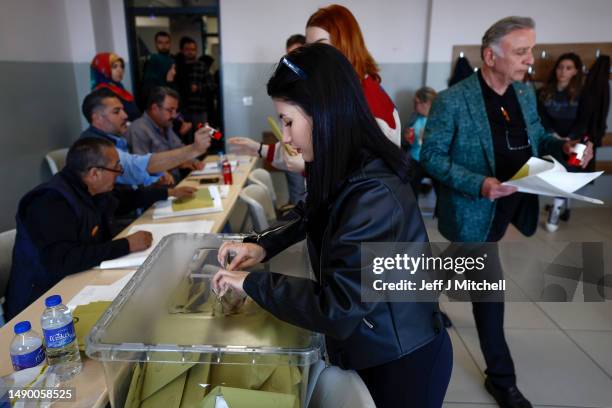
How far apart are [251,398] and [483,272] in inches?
52.4

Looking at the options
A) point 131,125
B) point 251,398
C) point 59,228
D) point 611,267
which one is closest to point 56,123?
point 131,125

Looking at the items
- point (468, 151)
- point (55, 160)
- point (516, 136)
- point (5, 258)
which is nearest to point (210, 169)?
point (55, 160)

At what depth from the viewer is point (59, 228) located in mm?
1538

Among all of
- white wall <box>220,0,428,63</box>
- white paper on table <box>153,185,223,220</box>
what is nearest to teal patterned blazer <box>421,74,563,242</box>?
white paper on table <box>153,185,223,220</box>

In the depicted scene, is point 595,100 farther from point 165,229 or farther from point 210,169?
point 165,229

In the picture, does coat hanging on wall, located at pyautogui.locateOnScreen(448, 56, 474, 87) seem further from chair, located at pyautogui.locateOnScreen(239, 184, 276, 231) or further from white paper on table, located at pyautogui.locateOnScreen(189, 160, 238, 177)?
chair, located at pyautogui.locateOnScreen(239, 184, 276, 231)

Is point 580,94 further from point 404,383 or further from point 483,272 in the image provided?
point 404,383

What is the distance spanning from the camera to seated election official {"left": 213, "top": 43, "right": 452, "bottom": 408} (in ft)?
2.56

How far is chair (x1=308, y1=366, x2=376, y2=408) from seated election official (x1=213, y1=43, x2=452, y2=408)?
1.1 inches

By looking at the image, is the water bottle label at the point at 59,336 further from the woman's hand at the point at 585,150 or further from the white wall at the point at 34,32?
the white wall at the point at 34,32

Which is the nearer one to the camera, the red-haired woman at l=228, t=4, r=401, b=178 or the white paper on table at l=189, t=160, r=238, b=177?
the red-haired woman at l=228, t=4, r=401, b=178

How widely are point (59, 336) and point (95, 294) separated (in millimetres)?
385

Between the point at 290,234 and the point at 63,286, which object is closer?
the point at 290,234

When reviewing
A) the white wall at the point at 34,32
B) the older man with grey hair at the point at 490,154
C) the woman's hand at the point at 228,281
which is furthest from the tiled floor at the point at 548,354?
the white wall at the point at 34,32
